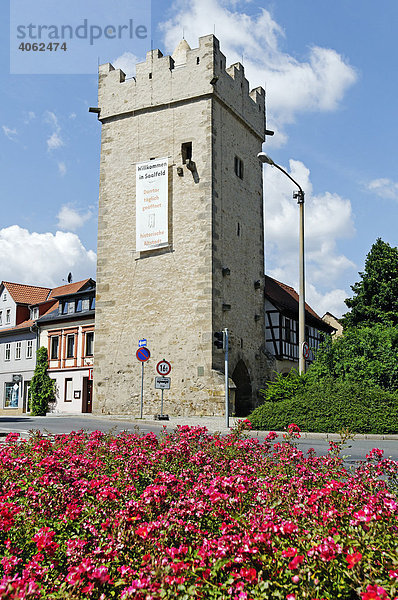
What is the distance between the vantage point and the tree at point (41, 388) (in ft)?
107

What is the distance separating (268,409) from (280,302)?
1584cm

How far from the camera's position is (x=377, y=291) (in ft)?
90.7

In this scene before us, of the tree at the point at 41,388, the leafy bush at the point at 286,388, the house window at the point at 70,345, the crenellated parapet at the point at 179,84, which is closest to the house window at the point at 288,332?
the crenellated parapet at the point at 179,84

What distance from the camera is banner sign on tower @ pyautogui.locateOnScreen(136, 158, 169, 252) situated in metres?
25.4

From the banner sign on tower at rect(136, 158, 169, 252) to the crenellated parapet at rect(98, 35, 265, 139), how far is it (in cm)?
295

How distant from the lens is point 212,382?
23.0 meters

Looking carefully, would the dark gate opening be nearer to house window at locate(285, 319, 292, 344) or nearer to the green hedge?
house window at locate(285, 319, 292, 344)

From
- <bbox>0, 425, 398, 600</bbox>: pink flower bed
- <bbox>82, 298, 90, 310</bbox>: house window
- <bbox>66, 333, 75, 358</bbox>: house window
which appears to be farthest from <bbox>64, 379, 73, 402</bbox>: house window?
<bbox>0, 425, 398, 600</bbox>: pink flower bed

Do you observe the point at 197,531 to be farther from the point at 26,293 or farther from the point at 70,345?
the point at 26,293

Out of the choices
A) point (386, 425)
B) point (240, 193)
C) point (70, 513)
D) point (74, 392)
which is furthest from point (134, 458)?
point (74, 392)

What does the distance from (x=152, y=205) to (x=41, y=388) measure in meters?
13.8

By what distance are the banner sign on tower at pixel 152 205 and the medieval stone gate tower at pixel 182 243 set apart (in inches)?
6.9

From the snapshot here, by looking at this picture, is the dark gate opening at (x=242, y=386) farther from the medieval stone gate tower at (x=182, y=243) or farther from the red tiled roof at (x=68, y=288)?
the red tiled roof at (x=68, y=288)

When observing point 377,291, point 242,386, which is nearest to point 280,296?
point 377,291
